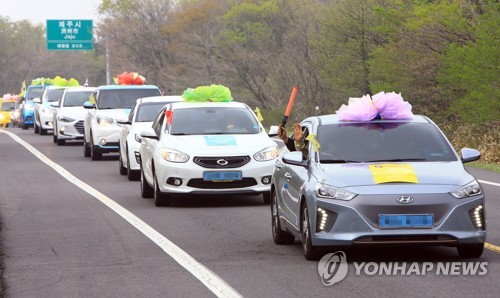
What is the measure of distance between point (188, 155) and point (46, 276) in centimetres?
721

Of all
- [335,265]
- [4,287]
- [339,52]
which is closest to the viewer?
[4,287]

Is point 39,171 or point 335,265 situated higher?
point 335,265

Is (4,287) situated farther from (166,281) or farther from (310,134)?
(310,134)

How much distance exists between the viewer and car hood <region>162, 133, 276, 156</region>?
727 inches

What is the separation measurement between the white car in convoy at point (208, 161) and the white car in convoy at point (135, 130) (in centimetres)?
438

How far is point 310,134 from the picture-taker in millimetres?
12781

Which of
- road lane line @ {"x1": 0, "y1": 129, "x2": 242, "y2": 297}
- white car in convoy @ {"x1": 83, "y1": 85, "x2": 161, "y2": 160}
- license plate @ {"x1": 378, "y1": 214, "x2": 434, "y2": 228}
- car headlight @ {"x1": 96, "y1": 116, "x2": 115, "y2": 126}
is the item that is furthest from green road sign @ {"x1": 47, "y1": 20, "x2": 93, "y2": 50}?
license plate @ {"x1": 378, "y1": 214, "x2": 434, "y2": 228}

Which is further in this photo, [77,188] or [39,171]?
[39,171]

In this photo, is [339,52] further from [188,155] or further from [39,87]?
[188,155]

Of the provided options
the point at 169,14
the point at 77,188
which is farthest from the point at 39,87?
the point at 77,188

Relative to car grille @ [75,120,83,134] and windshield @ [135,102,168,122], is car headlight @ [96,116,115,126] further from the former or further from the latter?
car grille @ [75,120,83,134]

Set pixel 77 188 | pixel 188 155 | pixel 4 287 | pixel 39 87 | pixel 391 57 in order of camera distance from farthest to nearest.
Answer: pixel 39 87
pixel 391 57
pixel 77 188
pixel 188 155
pixel 4 287

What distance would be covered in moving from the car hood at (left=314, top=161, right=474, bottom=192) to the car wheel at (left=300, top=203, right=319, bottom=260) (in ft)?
1.20

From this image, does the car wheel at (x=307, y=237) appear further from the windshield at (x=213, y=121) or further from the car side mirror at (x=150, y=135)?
the windshield at (x=213, y=121)
